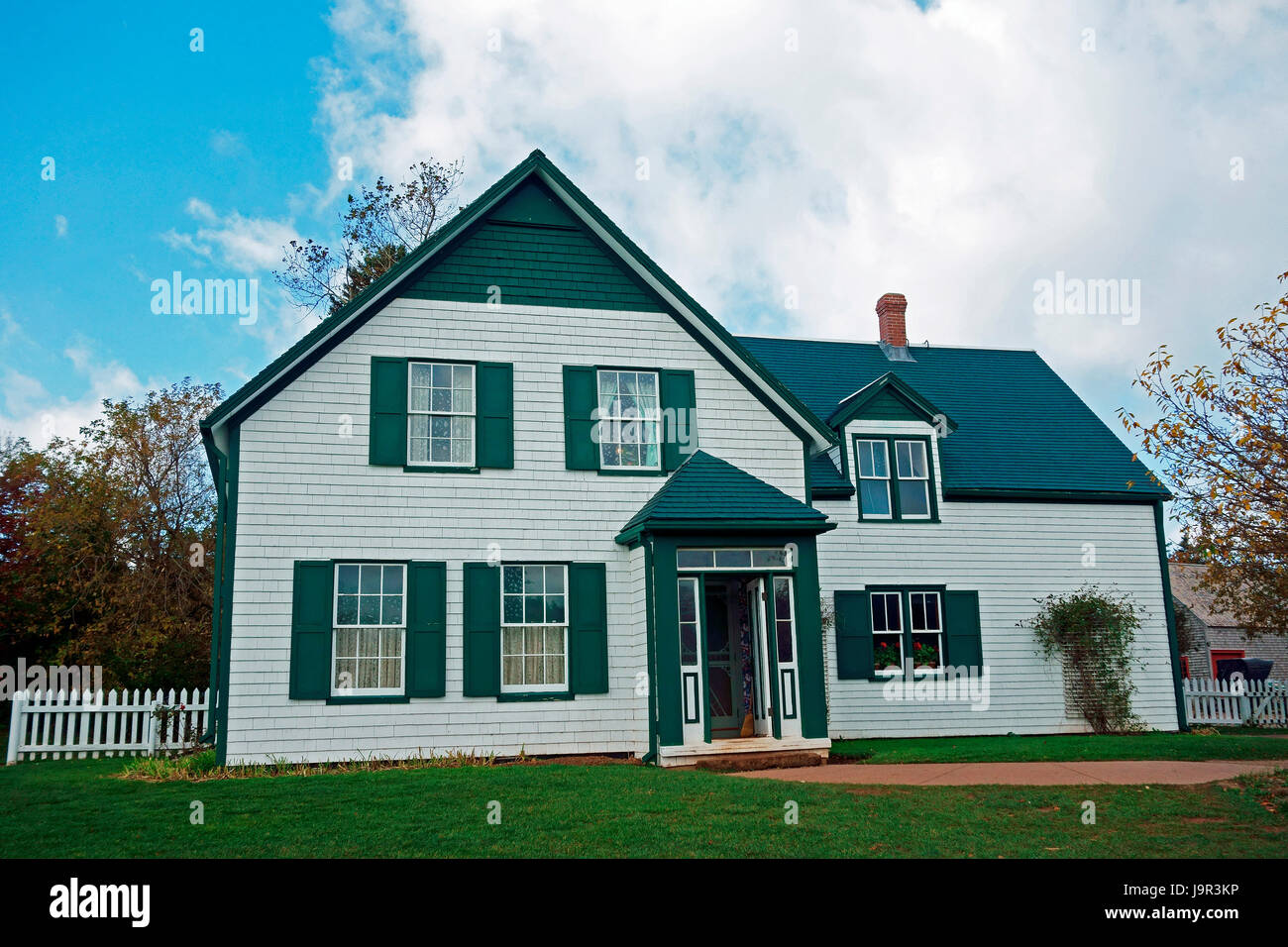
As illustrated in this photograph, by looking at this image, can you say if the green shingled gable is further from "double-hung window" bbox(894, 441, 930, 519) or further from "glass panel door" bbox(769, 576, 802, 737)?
"double-hung window" bbox(894, 441, 930, 519)

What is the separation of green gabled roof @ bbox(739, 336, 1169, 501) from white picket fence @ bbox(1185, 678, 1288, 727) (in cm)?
438

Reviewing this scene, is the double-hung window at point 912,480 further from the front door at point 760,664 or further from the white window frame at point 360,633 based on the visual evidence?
the white window frame at point 360,633

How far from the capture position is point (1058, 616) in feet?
61.9

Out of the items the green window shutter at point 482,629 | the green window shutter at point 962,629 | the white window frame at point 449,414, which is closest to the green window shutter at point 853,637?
the green window shutter at point 962,629

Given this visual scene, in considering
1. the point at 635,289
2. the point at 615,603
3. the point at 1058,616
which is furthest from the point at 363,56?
the point at 1058,616

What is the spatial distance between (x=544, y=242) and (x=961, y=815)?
10.6m

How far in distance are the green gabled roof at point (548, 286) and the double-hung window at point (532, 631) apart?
14.1ft

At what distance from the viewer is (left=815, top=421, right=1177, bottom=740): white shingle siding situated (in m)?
18.3

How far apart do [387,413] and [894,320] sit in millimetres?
12863

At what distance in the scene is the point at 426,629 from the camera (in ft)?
47.0

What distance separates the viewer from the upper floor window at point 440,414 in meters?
15.0

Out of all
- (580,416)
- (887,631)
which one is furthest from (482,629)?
(887,631)

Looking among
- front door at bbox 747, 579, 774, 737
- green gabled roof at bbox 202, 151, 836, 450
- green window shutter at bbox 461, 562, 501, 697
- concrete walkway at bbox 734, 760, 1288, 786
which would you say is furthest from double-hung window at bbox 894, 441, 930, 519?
green window shutter at bbox 461, 562, 501, 697
